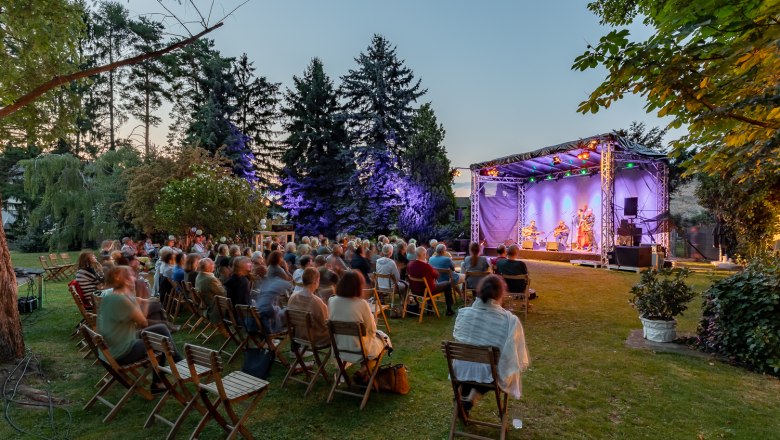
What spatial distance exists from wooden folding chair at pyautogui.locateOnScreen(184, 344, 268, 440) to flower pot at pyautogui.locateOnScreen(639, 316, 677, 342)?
522cm

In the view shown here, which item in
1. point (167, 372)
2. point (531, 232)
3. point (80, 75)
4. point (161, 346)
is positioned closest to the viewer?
point (161, 346)

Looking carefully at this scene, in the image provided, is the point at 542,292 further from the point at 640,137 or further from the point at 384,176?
the point at 640,137

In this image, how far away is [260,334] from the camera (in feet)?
16.1

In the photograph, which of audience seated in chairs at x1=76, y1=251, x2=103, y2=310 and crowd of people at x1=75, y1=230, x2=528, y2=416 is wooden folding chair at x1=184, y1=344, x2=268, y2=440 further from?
audience seated in chairs at x1=76, y1=251, x2=103, y2=310

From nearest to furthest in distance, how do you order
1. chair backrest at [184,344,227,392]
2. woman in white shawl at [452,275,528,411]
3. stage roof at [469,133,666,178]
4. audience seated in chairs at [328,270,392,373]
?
chair backrest at [184,344,227,392], woman in white shawl at [452,275,528,411], audience seated in chairs at [328,270,392,373], stage roof at [469,133,666,178]

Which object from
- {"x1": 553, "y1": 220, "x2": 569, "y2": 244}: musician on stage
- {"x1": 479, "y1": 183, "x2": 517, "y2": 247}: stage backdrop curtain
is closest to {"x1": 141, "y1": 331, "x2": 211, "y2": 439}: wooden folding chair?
{"x1": 479, "y1": 183, "x2": 517, "y2": 247}: stage backdrop curtain

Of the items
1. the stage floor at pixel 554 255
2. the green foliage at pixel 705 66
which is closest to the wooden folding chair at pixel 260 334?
the green foliage at pixel 705 66

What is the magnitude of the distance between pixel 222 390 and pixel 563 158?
18091mm

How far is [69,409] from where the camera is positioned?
12.8ft

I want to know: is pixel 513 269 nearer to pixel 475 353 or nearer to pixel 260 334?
pixel 260 334

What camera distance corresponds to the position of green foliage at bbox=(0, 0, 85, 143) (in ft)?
16.1

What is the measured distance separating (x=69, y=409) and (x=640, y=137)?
1247 inches

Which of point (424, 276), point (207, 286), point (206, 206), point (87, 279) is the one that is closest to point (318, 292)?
point (207, 286)

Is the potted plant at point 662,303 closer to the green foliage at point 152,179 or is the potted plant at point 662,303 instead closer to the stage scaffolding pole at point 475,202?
the stage scaffolding pole at point 475,202
